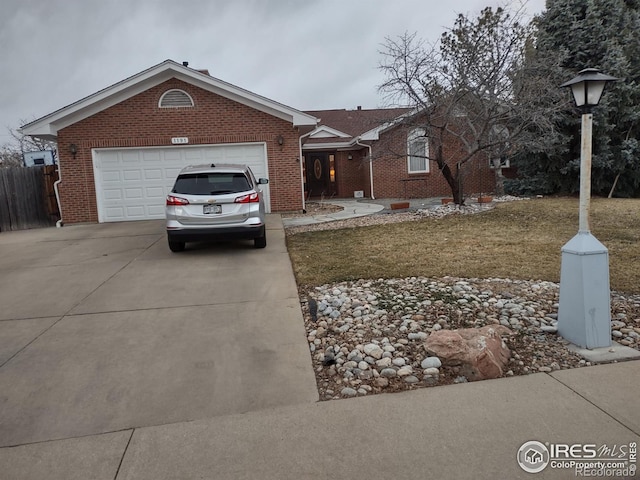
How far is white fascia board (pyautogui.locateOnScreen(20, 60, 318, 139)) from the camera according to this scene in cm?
1254

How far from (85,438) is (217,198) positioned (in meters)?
5.29

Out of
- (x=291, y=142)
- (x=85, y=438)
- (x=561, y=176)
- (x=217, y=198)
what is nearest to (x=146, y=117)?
(x=291, y=142)

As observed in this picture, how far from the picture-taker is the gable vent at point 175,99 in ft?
43.3

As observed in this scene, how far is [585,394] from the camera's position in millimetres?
3115

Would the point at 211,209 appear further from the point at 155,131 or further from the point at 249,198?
the point at 155,131

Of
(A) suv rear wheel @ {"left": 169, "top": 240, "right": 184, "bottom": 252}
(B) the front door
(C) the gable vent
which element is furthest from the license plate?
(B) the front door

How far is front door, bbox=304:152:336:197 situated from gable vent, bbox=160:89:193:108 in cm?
839

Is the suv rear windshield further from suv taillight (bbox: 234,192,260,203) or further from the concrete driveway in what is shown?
the concrete driveway

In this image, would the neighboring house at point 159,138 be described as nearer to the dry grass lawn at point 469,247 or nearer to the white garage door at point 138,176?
the white garage door at point 138,176

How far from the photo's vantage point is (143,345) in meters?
4.18

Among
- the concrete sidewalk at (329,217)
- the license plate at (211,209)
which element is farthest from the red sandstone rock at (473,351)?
the concrete sidewalk at (329,217)

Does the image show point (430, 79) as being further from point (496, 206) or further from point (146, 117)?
point (146, 117)

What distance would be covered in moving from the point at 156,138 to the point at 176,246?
20.4 ft

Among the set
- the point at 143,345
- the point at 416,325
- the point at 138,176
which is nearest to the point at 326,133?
the point at 138,176
